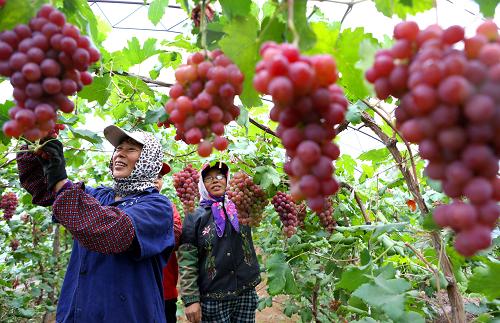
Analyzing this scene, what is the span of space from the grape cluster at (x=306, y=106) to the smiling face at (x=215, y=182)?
3.03 metres

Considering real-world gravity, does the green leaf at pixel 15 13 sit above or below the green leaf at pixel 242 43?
below

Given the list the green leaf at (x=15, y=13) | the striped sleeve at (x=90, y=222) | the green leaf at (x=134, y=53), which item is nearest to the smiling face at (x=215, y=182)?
the striped sleeve at (x=90, y=222)

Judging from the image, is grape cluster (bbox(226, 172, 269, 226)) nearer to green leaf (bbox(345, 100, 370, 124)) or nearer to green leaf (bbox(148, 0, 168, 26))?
green leaf (bbox(148, 0, 168, 26))

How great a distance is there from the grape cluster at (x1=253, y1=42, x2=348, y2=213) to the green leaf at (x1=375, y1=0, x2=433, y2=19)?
0.47 metres

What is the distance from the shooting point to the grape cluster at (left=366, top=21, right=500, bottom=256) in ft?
1.47

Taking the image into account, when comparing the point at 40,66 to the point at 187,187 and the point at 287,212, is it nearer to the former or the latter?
the point at 287,212

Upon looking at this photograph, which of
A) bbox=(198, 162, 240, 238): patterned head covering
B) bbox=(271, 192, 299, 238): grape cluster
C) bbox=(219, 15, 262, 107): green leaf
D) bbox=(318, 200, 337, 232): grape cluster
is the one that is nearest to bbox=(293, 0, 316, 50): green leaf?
bbox=(219, 15, 262, 107): green leaf

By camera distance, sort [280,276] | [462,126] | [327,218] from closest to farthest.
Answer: [462,126] < [280,276] < [327,218]

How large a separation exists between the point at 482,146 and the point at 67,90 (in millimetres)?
696

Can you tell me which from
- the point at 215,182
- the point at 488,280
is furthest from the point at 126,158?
the point at 488,280

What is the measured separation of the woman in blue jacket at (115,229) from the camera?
1.91 m

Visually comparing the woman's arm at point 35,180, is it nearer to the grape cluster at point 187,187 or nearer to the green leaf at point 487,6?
the grape cluster at point 187,187

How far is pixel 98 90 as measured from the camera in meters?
1.58

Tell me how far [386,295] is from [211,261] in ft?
7.72
